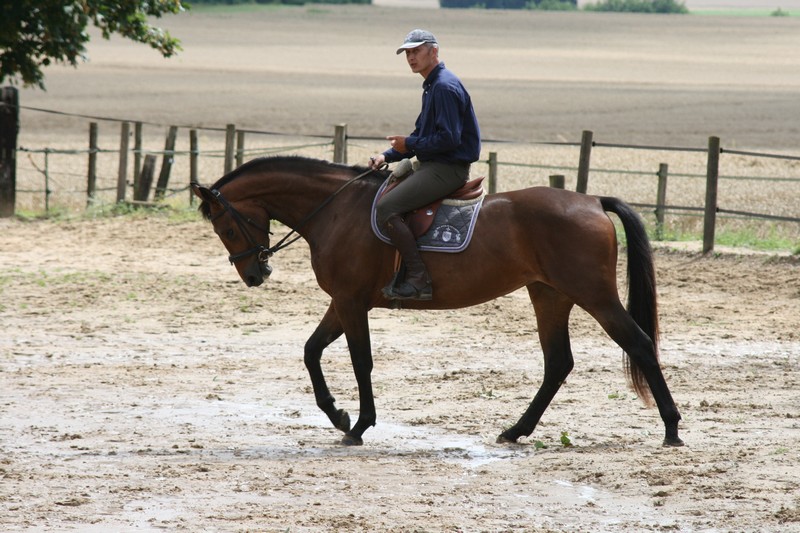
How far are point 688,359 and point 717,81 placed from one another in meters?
47.9

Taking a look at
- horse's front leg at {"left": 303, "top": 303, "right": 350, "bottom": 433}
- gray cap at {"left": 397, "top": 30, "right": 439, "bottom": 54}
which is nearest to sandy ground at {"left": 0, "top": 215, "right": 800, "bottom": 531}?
horse's front leg at {"left": 303, "top": 303, "right": 350, "bottom": 433}

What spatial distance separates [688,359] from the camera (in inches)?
380

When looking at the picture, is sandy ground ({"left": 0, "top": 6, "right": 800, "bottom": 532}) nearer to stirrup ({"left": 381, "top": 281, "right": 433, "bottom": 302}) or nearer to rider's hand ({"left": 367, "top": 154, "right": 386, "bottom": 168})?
stirrup ({"left": 381, "top": 281, "right": 433, "bottom": 302})

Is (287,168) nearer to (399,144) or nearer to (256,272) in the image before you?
(256,272)

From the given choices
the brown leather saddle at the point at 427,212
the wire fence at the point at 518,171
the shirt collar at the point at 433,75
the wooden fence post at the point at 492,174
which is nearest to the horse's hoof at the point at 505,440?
the brown leather saddle at the point at 427,212

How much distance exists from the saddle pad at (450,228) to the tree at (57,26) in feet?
35.5

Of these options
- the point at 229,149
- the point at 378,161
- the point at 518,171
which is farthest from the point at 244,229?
the point at 518,171

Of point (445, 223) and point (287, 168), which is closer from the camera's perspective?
point (445, 223)

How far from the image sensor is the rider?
7.24m

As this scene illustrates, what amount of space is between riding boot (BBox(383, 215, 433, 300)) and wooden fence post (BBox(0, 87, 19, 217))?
11949mm

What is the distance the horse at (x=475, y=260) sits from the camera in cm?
721

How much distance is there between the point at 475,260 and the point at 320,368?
4.05ft

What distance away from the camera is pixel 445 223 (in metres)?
7.49

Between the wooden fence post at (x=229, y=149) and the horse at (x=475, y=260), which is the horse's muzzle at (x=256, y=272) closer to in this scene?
the horse at (x=475, y=260)
